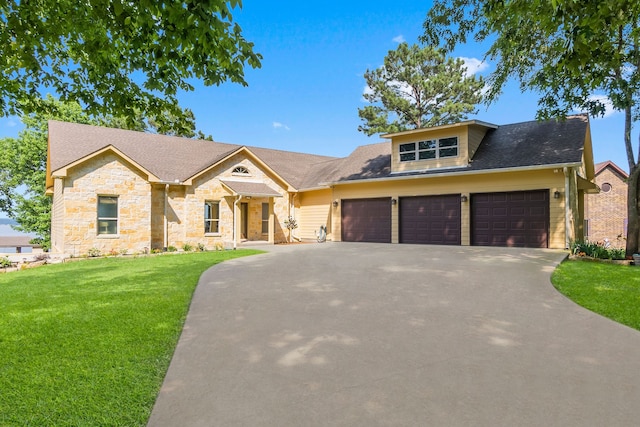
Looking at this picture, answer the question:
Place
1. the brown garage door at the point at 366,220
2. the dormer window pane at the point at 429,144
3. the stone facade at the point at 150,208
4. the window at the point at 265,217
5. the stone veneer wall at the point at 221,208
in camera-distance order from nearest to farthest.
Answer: the stone facade at the point at 150,208 < the dormer window pane at the point at 429,144 < the stone veneer wall at the point at 221,208 < the brown garage door at the point at 366,220 < the window at the point at 265,217

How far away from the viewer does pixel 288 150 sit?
93.6 feet

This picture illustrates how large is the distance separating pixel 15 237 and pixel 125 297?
234 feet

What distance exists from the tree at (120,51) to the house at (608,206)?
96.0 feet

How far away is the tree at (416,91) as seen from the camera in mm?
30859

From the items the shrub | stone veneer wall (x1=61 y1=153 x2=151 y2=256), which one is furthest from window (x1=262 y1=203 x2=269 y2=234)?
the shrub

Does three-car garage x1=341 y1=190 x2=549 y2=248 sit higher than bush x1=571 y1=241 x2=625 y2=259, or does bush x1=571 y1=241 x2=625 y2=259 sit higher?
three-car garage x1=341 y1=190 x2=549 y2=248

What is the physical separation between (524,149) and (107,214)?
704 inches

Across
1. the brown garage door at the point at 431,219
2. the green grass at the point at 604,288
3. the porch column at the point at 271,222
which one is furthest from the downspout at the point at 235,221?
the green grass at the point at 604,288

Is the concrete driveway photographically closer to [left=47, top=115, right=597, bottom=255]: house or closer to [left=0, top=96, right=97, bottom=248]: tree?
[left=47, top=115, right=597, bottom=255]: house

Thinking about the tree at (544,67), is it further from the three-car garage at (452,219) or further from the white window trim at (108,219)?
the white window trim at (108,219)

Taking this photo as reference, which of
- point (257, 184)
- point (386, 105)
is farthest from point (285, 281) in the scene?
point (386, 105)

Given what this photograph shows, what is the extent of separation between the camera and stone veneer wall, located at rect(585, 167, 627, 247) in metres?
27.0

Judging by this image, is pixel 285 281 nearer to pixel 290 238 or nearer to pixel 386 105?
pixel 290 238

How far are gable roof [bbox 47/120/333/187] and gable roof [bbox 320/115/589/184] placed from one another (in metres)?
6.80
